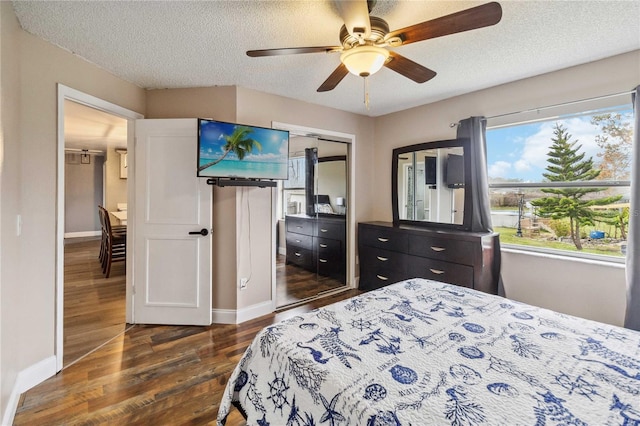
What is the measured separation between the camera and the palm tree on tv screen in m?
2.73

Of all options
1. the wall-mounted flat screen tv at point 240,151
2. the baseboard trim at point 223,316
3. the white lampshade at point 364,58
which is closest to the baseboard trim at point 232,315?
the baseboard trim at point 223,316

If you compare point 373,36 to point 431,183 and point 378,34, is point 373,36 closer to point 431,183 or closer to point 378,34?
point 378,34

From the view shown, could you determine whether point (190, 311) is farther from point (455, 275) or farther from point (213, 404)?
point (455, 275)

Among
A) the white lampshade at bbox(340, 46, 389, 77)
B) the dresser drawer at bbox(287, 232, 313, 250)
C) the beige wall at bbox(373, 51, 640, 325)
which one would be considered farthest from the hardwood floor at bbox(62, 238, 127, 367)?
the beige wall at bbox(373, 51, 640, 325)

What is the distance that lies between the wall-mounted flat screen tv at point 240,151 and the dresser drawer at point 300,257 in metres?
1.75

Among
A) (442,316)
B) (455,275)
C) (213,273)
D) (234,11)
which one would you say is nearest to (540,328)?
(442,316)

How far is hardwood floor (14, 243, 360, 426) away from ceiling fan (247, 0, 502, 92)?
2161 mm

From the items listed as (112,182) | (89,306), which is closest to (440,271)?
(89,306)

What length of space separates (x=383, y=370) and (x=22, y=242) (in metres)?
2.42

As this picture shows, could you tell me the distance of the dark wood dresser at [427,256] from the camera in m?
2.79

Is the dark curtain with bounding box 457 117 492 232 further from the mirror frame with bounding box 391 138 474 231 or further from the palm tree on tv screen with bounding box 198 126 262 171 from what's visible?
the palm tree on tv screen with bounding box 198 126 262 171

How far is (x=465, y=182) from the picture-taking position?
10.3 ft

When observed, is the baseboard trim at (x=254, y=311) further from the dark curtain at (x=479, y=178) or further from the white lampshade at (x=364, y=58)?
the white lampshade at (x=364, y=58)

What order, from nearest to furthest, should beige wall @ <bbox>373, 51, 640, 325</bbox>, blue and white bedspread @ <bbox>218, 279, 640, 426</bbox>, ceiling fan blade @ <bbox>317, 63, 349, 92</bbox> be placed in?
blue and white bedspread @ <bbox>218, 279, 640, 426</bbox>
ceiling fan blade @ <bbox>317, 63, 349, 92</bbox>
beige wall @ <bbox>373, 51, 640, 325</bbox>
